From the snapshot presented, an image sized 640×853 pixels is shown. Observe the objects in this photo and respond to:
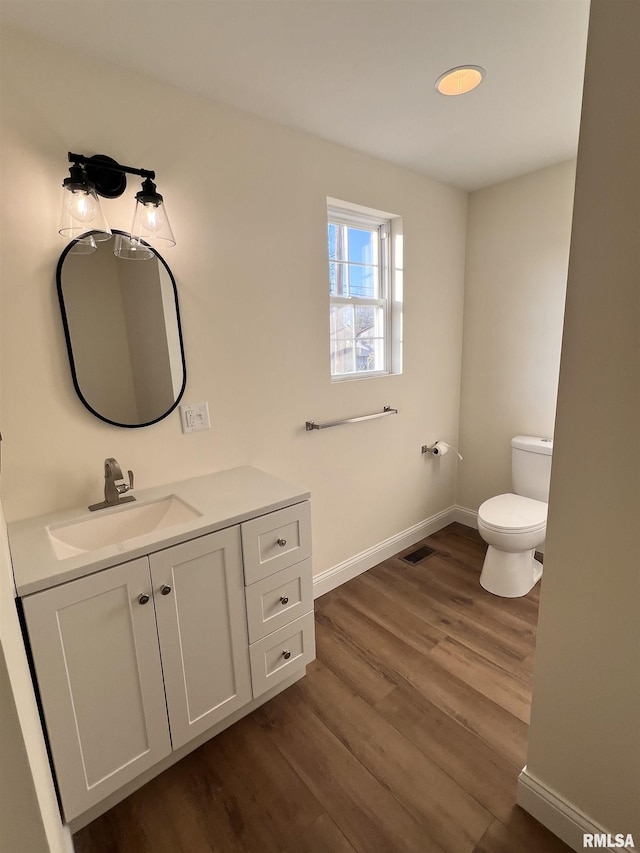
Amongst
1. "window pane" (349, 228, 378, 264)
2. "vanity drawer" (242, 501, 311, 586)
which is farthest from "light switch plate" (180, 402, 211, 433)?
"window pane" (349, 228, 378, 264)

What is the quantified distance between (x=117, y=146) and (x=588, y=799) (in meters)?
2.50

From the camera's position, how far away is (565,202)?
7.69ft

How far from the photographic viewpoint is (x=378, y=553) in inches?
105

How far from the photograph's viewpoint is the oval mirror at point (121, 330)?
4.74ft

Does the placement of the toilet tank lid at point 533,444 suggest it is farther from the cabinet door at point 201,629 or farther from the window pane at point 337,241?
the cabinet door at point 201,629

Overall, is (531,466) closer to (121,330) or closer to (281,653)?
(281,653)

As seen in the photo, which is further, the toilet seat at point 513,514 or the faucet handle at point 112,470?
the toilet seat at point 513,514

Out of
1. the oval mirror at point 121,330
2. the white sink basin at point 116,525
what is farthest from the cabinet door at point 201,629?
the oval mirror at point 121,330

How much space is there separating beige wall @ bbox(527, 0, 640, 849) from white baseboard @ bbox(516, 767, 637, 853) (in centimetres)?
2

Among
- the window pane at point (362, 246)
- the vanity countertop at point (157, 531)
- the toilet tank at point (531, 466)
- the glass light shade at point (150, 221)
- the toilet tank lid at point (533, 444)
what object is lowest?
the toilet tank at point (531, 466)

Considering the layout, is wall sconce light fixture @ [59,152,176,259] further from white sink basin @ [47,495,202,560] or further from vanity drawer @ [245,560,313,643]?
vanity drawer @ [245,560,313,643]

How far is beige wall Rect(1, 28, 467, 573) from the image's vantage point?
52.7 inches

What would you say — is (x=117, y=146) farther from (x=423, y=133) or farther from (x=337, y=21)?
(x=423, y=133)

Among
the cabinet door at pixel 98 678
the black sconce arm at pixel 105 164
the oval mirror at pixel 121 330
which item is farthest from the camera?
the oval mirror at pixel 121 330
